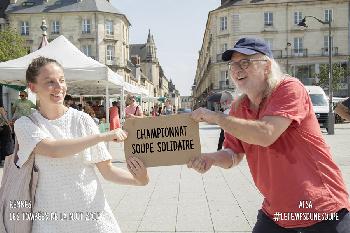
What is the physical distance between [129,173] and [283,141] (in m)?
0.93

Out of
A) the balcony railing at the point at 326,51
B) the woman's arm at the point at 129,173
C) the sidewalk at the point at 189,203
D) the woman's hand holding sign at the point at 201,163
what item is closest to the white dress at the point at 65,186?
the woman's arm at the point at 129,173

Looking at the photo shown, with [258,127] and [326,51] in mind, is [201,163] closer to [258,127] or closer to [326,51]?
[258,127]

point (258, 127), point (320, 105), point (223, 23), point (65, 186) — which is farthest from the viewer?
point (223, 23)

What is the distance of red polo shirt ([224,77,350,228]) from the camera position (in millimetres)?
2301

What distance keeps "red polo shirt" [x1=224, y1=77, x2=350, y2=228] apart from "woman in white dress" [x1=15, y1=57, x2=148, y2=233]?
76cm

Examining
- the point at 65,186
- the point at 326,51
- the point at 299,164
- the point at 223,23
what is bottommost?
the point at 65,186

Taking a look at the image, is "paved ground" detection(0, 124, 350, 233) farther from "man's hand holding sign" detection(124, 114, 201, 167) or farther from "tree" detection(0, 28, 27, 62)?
"tree" detection(0, 28, 27, 62)

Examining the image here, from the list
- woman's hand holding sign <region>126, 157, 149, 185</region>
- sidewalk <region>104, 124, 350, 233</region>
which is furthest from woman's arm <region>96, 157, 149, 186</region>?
sidewalk <region>104, 124, 350, 233</region>

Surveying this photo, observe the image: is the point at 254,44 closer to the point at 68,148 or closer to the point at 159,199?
the point at 68,148

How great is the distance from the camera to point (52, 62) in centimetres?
263

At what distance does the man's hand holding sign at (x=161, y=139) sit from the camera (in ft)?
8.45

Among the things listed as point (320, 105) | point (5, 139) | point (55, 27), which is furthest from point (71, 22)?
point (5, 139)

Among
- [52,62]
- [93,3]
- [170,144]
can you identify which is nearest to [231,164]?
[170,144]

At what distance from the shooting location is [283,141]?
2.34 meters
